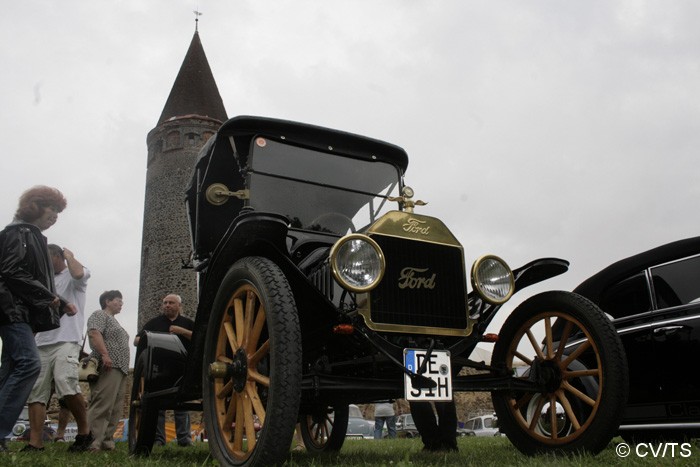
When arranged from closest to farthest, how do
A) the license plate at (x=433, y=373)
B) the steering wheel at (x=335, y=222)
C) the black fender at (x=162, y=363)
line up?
the license plate at (x=433, y=373) < the steering wheel at (x=335, y=222) < the black fender at (x=162, y=363)

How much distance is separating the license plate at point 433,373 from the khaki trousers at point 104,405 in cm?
336

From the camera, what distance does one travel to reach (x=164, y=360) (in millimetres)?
4148

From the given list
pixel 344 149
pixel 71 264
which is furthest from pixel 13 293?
pixel 344 149

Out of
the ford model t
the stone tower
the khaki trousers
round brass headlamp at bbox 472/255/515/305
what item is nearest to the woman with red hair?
the ford model t

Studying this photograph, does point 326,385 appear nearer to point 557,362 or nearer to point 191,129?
point 557,362

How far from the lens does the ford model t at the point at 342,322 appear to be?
276 centimetres

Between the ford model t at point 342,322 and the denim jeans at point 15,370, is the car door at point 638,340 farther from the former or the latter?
the denim jeans at point 15,370

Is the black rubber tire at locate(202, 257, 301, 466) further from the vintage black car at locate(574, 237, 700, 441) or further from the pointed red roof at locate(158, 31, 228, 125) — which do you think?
the pointed red roof at locate(158, 31, 228, 125)

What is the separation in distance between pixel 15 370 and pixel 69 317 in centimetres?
116

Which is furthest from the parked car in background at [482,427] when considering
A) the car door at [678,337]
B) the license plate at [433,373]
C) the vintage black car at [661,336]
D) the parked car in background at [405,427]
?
the license plate at [433,373]

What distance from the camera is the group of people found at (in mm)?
3816

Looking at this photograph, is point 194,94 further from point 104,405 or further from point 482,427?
point 104,405

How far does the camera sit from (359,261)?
288cm

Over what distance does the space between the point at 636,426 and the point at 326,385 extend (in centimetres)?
224
